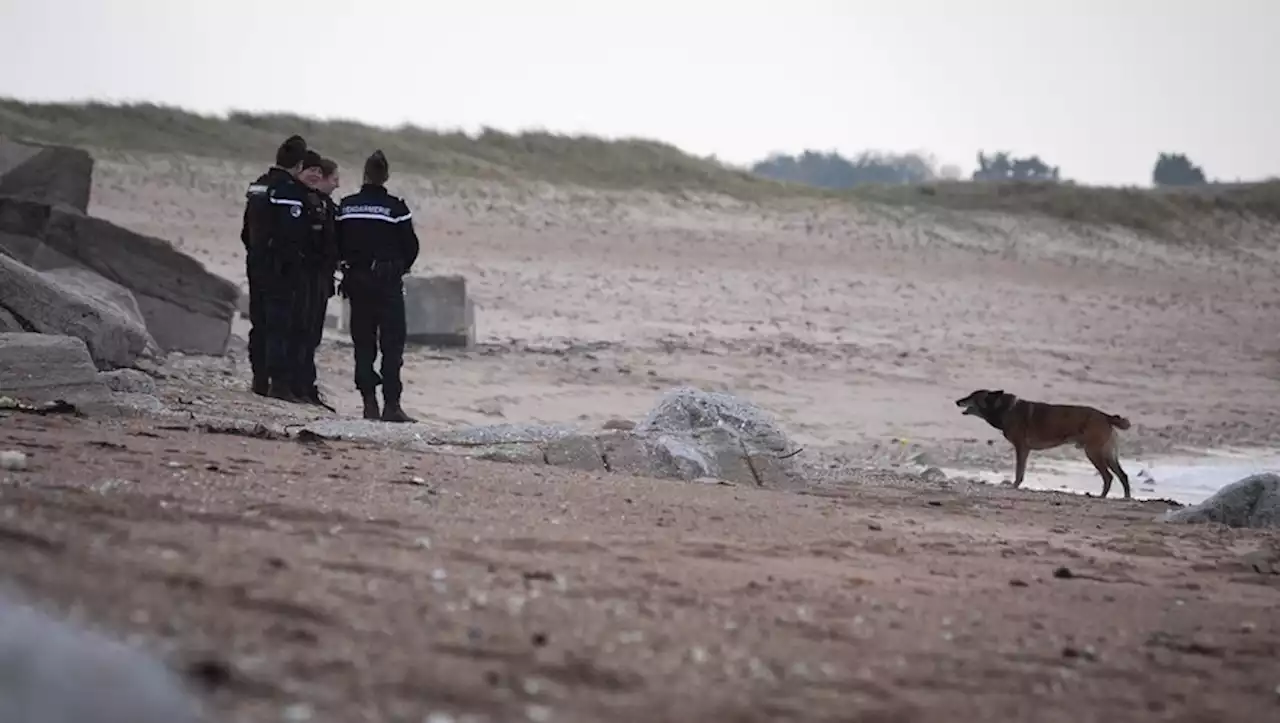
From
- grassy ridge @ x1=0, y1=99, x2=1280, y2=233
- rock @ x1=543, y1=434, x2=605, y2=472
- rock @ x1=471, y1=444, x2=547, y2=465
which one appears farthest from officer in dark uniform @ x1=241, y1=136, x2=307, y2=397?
grassy ridge @ x1=0, y1=99, x2=1280, y2=233

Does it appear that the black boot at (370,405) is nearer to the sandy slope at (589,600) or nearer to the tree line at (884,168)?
the sandy slope at (589,600)

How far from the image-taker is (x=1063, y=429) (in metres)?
11.2

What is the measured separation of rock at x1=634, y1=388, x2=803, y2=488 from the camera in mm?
8172

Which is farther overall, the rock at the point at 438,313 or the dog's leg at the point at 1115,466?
the rock at the point at 438,313

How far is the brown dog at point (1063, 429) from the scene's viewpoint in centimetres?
1098

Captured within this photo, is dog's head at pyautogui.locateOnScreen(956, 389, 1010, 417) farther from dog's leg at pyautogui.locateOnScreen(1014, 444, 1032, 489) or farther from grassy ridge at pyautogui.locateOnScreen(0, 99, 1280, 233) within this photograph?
grassy ridge at pyautogui.locateOnScreen(0, 99, 1280, 233)

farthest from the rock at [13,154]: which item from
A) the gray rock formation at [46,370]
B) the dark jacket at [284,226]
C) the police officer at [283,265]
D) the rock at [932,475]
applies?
the rock at [932,475]

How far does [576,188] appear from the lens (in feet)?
104

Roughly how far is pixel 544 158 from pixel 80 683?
33.3 m

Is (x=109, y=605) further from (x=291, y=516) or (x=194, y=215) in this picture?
(x=194, y=215)

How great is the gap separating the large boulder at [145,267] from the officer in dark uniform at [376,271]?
3.33 metres

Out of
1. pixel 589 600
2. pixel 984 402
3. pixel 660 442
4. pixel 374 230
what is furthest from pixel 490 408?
pixel 589 600

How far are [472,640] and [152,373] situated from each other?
831 cm

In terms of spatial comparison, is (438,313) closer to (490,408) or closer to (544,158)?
(490,408)
